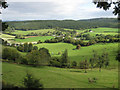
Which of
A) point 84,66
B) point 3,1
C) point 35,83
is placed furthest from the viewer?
point 84,66

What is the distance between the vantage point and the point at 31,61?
215 ft

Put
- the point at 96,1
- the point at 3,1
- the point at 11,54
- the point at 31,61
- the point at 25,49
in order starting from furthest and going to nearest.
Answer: the point at 25,49 < the point at 11,54 < the point at 31,61 < the point at 3,1 < the point at 96,1

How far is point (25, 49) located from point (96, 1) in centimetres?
11545

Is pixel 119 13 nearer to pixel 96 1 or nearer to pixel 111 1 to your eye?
pixel 111 1

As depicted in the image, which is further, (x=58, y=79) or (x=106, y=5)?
(x=58, y=79)

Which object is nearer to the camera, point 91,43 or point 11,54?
point 11,54

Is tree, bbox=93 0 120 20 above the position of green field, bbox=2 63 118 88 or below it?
above

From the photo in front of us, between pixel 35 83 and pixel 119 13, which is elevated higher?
pixel 119 13

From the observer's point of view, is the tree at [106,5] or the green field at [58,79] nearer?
the tree at [106,5]

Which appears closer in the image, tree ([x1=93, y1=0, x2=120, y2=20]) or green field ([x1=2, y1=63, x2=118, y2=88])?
A: tree ([x1=93, y1=0, x2=120, y2=20])

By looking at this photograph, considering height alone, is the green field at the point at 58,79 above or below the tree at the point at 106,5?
below

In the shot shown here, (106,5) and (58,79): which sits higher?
(106,5)

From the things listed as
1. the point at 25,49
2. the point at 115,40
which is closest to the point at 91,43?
the point at 115,40

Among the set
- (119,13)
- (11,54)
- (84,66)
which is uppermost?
(119,13)
